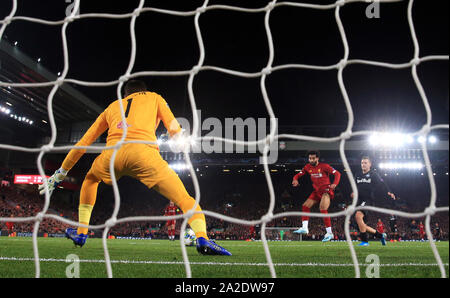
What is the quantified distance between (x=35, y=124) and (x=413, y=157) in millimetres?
25146

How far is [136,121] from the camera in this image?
3105 millimetres

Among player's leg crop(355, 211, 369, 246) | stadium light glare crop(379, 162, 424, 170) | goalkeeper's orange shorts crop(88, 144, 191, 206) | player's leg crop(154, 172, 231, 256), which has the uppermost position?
stadium light glare crop(379, 162, 424, 170)

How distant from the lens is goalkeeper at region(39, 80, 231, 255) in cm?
298

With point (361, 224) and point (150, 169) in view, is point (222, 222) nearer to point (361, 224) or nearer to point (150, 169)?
point (361, 224)

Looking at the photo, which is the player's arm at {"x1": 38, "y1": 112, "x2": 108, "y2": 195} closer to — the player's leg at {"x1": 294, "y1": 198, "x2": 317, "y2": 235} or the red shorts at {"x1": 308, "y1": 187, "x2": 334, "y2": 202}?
the player's leg at {"x1": 294, "y1": 198, "x2": 317, "y2": 235}

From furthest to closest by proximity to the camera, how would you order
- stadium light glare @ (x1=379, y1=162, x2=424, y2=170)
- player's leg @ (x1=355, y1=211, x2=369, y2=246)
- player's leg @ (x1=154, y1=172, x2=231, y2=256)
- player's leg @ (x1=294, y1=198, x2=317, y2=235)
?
1. stadium light glare @ (x1=379, y1=162, x2=424, y2=170)
2. player's leg @ (x1=355, y1=211, x2=369, y2=246)
3. player's leg @ (x1=294, y1=198, x2=317, y2=235)
4. player's leg @ (x1=154, y1=172, x2=231, y2=256)

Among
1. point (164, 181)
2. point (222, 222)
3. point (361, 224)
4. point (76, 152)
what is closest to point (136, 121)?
point (164, 181)

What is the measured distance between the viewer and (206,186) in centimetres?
2597

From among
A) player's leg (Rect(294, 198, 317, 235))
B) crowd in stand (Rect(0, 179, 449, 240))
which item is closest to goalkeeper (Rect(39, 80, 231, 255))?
player's leg (Rect(294, 198, 317, 235))

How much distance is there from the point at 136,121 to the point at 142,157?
0.35 metres

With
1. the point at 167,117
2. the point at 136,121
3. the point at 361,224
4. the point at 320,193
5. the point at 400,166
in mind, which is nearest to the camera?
the point at 136,121

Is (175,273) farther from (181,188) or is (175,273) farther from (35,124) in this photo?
(35,124)
